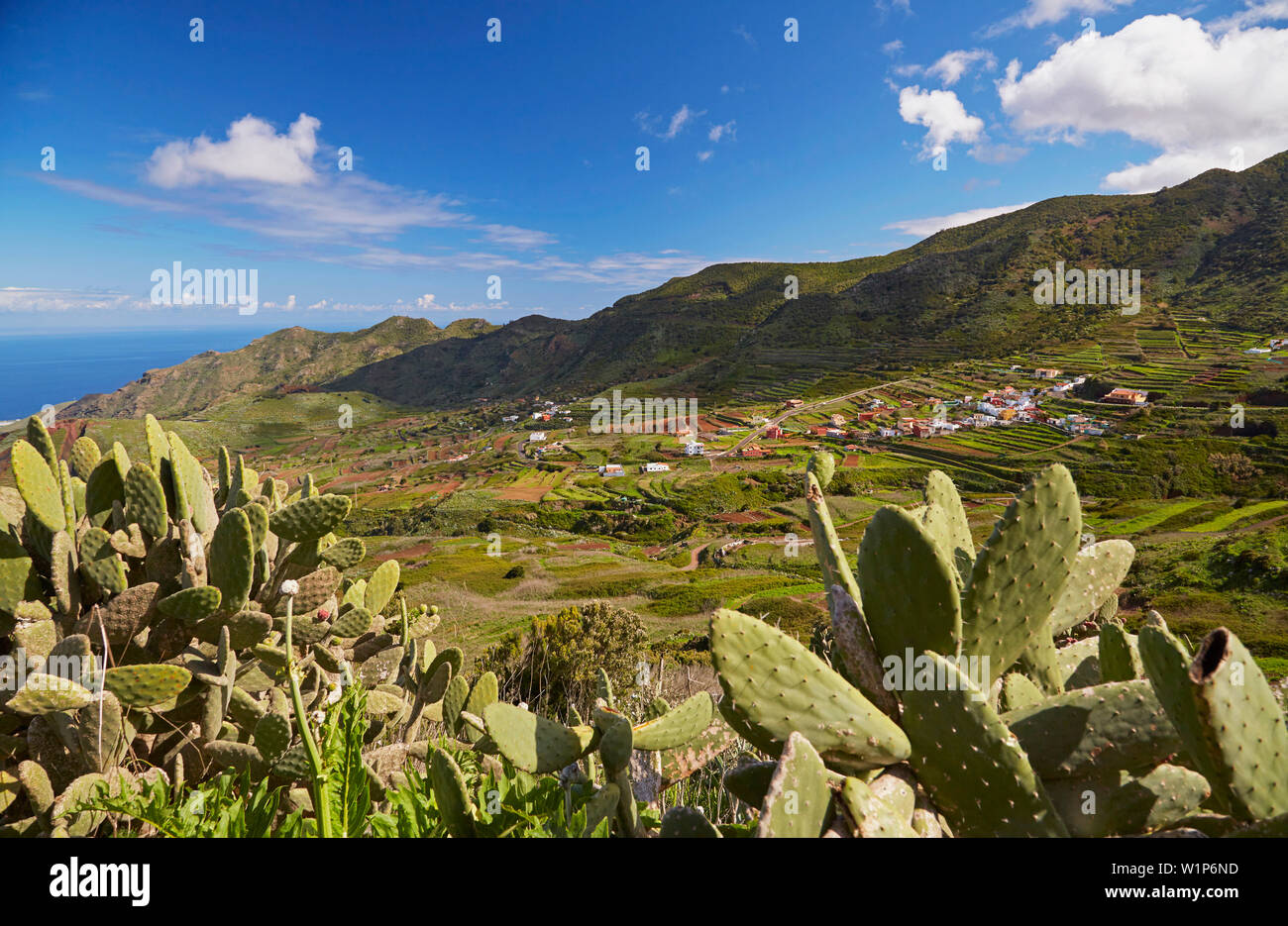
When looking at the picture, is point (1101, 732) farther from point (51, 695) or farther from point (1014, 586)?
point (51, 695)

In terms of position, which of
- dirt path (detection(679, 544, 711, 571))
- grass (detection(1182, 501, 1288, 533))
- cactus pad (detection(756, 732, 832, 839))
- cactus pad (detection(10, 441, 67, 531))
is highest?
cactus pad (detection(10, 441, 67, 531))

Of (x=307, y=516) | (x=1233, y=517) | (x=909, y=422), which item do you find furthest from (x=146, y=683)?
(x=909, y=422)

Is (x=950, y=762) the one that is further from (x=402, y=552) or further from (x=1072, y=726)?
(x=402, y=552)

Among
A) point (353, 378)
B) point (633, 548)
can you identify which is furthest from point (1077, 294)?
point (353, 378)

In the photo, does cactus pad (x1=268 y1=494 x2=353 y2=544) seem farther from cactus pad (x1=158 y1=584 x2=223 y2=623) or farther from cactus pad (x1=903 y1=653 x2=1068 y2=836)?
cactus pad (x1=903 y1=653 x2=1068 y2=836)

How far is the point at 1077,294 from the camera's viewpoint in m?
75.8

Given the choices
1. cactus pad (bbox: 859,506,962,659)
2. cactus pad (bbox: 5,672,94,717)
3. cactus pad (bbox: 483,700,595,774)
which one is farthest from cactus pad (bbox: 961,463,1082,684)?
cactus pad (bbox: 5,672,94,717)

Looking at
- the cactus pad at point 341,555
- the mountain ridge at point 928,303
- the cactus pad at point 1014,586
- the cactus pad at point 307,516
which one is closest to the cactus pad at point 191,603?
the cactus pad at point 307,516

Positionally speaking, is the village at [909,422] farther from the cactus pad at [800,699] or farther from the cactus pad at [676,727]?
the cactus pad at [800,699]

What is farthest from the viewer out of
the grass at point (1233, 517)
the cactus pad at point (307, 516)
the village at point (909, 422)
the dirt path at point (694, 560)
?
the village at point (909, 422)

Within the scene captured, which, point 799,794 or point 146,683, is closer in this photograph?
point 799,794

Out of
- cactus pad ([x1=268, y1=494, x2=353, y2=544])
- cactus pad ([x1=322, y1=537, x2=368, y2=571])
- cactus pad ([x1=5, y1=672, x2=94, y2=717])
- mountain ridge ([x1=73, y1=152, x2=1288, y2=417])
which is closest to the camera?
cactus pad ([x1=5, y1=672, x2=94, y2=717])
